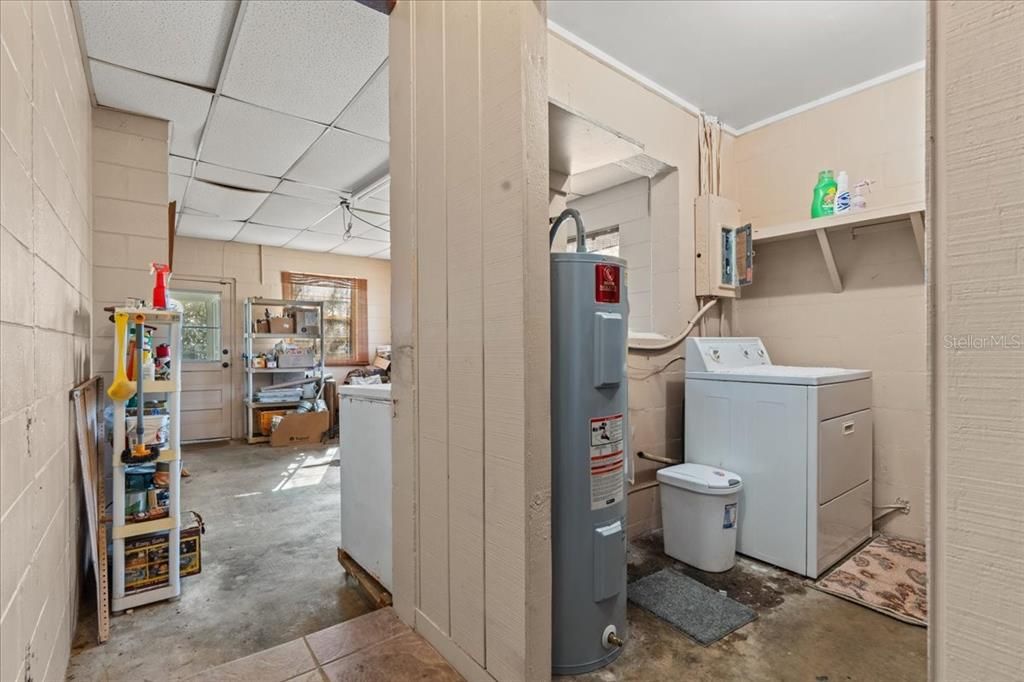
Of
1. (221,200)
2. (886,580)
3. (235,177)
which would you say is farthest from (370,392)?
(221,200)

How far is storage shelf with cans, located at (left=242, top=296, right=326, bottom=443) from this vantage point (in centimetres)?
607

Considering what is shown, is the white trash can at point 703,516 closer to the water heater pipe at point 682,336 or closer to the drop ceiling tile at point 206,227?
the water heater pipe at point 682,336

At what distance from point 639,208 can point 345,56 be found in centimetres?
195

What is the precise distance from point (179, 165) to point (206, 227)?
203 cm

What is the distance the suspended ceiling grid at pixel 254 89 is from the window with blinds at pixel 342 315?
2.46 metres

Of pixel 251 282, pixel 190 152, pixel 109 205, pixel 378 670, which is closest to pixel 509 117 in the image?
pixel 378 670

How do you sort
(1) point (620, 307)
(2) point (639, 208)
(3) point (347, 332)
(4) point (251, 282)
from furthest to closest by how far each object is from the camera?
(3) point (347, 332)
(4) point (251, 282)
(2) point (639, 208)
(1) point (620, 307)

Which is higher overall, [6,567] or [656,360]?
[656,360]

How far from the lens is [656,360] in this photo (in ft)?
9.66

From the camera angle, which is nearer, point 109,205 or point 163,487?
point 163,487

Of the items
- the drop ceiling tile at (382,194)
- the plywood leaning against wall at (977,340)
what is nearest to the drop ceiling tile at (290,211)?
the drop ceiling tile at (382,194)

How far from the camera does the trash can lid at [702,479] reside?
2.37m

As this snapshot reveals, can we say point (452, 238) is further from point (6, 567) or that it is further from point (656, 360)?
point (656, 360)

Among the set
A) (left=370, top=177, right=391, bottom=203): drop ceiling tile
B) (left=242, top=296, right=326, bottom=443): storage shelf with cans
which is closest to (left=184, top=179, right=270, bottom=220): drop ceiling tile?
(left=370, top=177, right=391, bottom=203): drop ceiling tile
